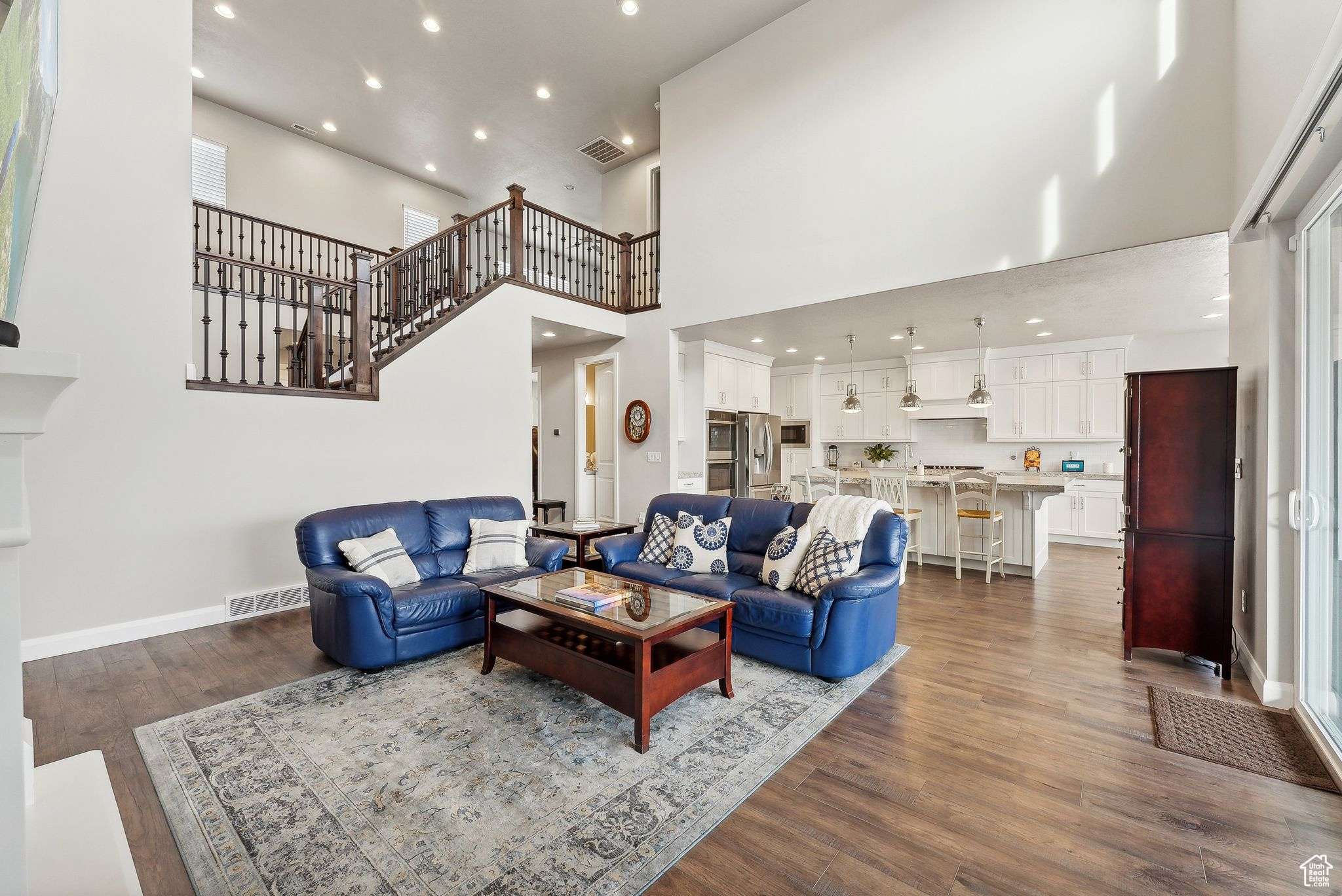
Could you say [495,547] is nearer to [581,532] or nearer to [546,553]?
[546,553]

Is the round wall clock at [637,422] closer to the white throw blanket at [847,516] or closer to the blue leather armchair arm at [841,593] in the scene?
the white throw blanket at [847,516]

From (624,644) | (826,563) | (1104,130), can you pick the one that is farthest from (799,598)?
(1104,130)

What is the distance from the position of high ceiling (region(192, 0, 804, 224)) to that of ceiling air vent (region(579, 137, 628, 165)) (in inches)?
4.9

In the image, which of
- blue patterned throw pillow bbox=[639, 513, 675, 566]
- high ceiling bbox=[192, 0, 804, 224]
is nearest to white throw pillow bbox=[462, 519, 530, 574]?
blue patterned throw pillow bbox=[639, 513, 675, 566]

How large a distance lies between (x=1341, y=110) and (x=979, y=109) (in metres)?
2.96

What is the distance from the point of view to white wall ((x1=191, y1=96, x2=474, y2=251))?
6980mm

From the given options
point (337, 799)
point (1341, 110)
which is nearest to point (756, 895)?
point (337, 799)

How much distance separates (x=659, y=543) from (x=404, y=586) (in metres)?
1.74

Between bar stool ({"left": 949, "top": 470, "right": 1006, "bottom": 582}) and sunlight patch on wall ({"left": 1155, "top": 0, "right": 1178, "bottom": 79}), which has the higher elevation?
sunlight patch on wall ({"left": 1155, "top": 0, "right": 1178, "bottom": 79})

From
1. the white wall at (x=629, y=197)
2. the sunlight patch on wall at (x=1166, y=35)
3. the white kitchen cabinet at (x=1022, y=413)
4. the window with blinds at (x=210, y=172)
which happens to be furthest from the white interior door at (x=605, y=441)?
the sunlight patch on wall at (x=1166, y=35)

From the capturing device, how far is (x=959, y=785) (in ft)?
7.20

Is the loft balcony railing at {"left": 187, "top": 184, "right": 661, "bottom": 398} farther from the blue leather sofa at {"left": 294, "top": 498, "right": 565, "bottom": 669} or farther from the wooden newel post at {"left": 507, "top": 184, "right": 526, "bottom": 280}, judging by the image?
the blue leather sofa at {"left": 294, "top": 498, "right": 565, "bottom": 669}

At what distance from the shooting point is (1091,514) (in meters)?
7.27

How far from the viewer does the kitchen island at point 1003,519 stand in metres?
5.51
